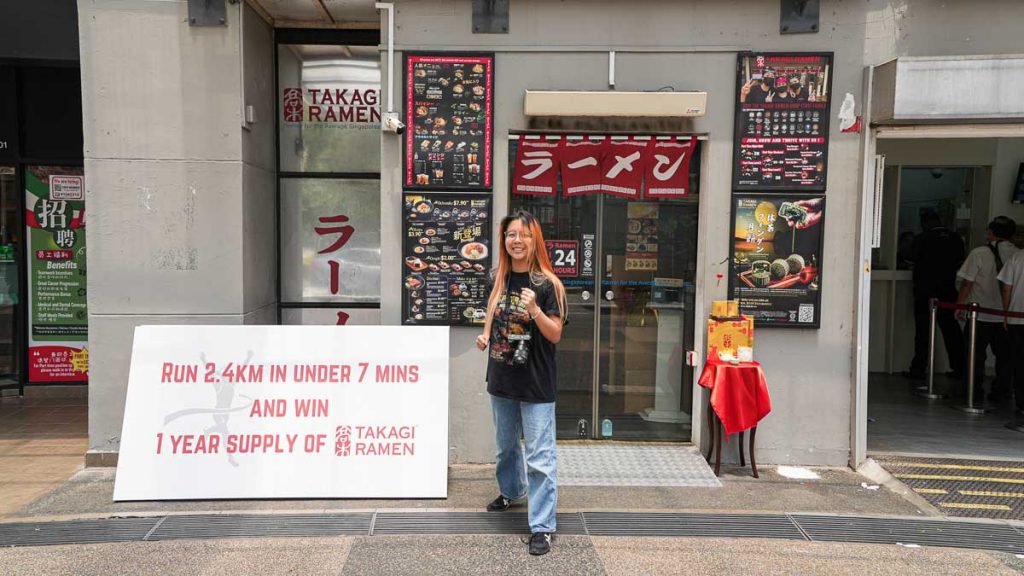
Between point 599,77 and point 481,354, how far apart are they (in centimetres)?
243

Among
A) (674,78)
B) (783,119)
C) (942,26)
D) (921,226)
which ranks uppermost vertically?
(942,26)

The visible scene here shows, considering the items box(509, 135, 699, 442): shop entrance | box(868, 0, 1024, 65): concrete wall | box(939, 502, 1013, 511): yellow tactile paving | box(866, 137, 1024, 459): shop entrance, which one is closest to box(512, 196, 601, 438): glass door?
box(509, 135, 699, 442): shop entrance

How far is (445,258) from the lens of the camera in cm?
562

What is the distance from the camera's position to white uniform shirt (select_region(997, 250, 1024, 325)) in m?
7.33

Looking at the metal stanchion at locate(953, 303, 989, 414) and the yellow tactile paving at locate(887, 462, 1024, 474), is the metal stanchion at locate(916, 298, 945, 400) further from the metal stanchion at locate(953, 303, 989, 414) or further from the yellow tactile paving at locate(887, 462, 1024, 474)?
the yellow tactile paving at locate(887, 462, 1024, 474)

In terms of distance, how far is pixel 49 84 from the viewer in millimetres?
7805

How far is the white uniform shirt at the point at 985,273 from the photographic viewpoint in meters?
7.86

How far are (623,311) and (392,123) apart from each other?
2482mm

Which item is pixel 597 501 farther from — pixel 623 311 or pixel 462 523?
pixel 623 311

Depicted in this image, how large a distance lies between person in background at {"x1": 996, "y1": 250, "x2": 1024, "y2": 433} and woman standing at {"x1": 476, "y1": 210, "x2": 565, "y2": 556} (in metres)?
5.70

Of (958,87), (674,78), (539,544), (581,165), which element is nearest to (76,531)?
(539,544)

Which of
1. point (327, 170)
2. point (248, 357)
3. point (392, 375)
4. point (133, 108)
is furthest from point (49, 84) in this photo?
point (392, 375)

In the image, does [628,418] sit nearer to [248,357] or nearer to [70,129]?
[248,357]

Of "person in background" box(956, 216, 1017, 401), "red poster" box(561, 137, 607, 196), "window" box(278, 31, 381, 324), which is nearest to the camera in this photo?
"red poster" box(561, 137, 607, 196)
